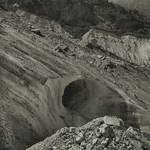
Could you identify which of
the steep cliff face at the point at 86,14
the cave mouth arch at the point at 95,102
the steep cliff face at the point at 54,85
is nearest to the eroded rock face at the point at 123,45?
the steep cliff face at the point at 86,14

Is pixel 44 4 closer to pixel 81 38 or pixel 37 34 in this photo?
pixel 81 38

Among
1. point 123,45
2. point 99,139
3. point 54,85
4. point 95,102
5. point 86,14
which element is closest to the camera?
point 99,139

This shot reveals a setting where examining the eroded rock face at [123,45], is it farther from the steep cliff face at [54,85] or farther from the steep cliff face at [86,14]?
the steep cliff face at [54,85]

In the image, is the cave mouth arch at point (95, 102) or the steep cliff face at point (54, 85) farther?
the cave mouth arch at point (95, 102)

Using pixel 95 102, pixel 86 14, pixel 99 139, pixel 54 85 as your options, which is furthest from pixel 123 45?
pixel 99 139

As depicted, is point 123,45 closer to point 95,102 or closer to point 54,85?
point 95,102

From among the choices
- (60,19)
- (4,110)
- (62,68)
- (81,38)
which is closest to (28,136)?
(4,110)
